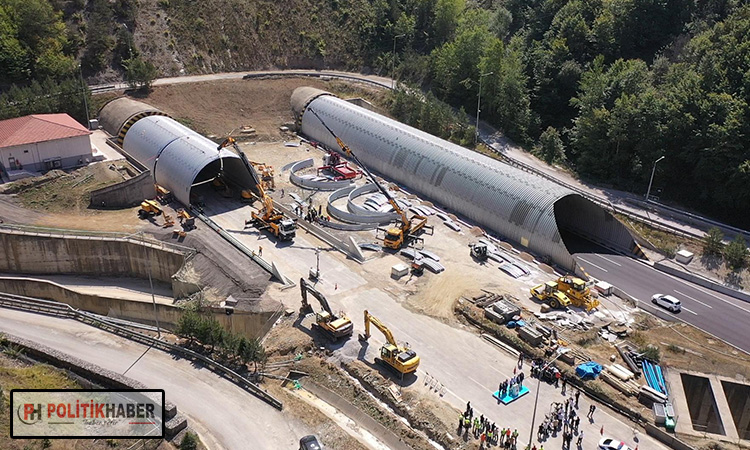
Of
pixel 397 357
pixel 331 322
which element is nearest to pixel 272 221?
pixel 331 322

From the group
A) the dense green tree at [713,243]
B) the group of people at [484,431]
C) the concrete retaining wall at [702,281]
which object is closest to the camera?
the group of people at [484,431]

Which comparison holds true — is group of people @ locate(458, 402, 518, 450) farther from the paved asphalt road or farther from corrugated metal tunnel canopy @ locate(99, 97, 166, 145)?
corrugated metal tunnel canopy @ locate(99, 97, 166, 145)

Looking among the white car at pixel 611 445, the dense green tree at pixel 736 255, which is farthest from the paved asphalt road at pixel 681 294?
the white car at pixel 611 445

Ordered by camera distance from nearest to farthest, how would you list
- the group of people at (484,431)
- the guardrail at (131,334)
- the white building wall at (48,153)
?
the group of people at (484,431) < the guardrail at (131,334) < the white building wall at (48,153)

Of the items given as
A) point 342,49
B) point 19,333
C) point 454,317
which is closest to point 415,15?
point 342,49

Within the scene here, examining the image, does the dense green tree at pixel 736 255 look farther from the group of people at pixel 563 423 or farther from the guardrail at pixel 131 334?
the guardrail at pixel 131 334

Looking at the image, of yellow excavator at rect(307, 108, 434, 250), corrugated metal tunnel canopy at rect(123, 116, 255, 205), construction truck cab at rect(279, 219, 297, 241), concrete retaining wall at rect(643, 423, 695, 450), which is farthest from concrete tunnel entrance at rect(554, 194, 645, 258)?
corrugated metal tunnel canopy at rect(123, 116, 255, 205)

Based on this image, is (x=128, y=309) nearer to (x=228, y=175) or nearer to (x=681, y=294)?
(x=228, y=175)
